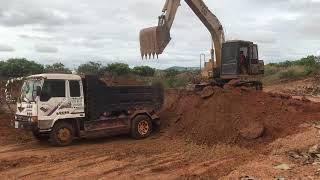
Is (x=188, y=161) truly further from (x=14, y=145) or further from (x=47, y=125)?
(x=14, y=145)

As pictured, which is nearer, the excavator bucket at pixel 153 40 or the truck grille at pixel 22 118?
the truck grille at pixel 22 118

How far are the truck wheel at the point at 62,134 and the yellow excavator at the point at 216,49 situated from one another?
4651mm

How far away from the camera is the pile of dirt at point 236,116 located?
51.4 feet

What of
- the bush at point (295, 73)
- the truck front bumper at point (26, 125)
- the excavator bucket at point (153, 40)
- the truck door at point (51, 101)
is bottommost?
the truck front bumper at point (26, 125)

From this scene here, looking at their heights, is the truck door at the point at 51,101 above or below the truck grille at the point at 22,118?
above

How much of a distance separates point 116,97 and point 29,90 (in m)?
2.85

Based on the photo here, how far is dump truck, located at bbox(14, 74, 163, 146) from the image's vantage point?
1566 centimetres

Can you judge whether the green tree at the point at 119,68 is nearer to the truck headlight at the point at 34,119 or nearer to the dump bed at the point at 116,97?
the dump bed at the point at 116,97

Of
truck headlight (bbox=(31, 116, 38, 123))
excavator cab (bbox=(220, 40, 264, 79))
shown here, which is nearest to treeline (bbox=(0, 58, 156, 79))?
excavator cab (bbox=(220, 40, 264, 79))

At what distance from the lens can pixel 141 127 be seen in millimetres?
17547

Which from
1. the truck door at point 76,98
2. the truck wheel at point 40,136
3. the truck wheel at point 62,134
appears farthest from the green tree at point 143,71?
the truck wheel at point 62,134

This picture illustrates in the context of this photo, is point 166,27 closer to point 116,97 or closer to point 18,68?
point 116,97

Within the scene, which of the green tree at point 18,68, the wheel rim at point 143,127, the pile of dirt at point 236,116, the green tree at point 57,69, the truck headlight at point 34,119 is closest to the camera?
the truck headlight at point 34,119

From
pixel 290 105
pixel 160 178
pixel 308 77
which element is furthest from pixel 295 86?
pixel 160 178
